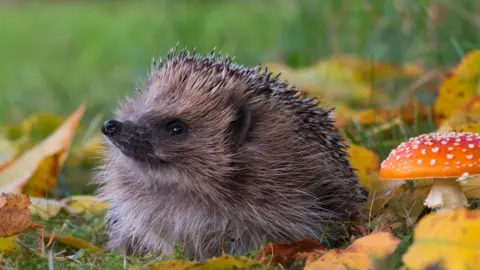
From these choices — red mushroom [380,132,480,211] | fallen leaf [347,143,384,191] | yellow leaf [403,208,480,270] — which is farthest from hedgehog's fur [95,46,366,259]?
yellow leaf [403,208,480,270]

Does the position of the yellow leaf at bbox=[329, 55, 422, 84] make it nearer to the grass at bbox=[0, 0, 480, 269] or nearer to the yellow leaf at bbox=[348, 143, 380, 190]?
the grass at bbox=[0, 0, 480, 269]

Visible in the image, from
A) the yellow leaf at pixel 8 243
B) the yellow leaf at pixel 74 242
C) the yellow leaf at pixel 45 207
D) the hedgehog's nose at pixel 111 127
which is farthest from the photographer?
the yellow leaf at pixel 45 207

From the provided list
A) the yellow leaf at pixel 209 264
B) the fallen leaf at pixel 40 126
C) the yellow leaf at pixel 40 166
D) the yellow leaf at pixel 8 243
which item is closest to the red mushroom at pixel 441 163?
the yellow leaf at pixel 209 264

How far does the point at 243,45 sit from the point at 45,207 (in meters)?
5.62

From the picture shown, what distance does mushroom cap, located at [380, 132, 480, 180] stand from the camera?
8.33 feet

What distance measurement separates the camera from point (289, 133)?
3.25 metres

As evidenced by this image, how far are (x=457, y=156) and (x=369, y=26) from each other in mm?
4857

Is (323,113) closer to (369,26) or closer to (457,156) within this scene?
(457,156)

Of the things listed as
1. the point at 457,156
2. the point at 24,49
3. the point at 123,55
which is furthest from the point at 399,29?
the point at 24,49

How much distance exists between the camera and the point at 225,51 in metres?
7.38

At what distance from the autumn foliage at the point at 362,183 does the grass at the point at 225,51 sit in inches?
2.8

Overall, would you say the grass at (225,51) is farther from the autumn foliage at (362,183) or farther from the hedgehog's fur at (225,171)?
the hedgehog's fur at (225,171)

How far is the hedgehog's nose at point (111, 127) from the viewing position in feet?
10.1

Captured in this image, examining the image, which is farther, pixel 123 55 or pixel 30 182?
pixel 123 55
